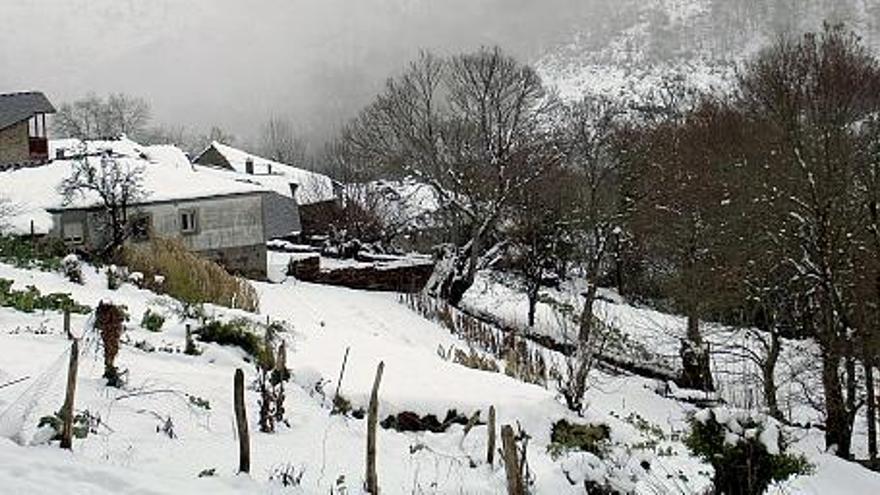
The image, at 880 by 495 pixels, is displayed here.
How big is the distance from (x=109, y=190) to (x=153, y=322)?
1971 cm

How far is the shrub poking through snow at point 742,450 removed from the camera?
7.25 meters

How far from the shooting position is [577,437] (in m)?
11.7

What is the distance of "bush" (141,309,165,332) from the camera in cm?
1397

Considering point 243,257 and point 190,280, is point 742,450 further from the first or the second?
point 243,257

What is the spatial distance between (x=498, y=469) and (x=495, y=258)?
→ 2367cm

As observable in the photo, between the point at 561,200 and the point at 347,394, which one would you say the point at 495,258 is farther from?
the point at 347,394

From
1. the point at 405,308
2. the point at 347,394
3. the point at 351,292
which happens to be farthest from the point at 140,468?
the point at 351,292

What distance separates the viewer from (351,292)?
102ft

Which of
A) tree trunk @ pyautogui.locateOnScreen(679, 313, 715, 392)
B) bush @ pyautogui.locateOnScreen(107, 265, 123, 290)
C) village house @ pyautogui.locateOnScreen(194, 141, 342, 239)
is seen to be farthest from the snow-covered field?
→ village house @ pyautogui.locateOnScreen(194, 141, 342, 239)

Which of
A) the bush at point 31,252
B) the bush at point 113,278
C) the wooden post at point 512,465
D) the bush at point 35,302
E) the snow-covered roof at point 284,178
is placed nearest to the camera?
the wooden post at point 512,465

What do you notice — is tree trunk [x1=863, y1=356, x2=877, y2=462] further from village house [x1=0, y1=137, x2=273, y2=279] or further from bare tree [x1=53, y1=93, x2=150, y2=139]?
bare tree [x1=53, y1=93, x2=150, y2=139]

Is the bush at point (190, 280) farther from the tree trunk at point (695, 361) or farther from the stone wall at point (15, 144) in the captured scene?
the stone wall at point (15, 144)

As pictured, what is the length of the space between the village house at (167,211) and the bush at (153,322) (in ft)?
59.8

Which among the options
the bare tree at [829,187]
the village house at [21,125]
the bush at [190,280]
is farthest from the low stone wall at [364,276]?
the village house at [21,125]
